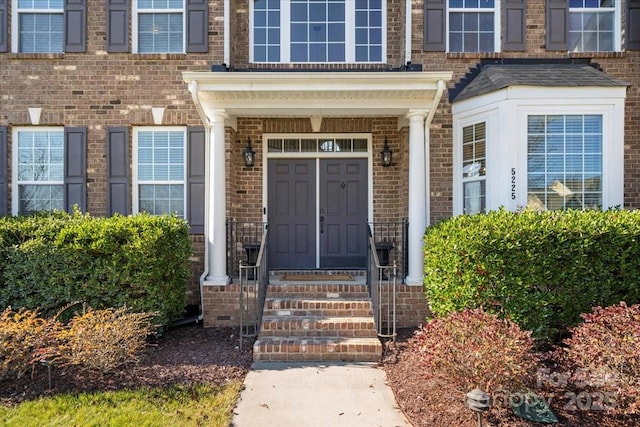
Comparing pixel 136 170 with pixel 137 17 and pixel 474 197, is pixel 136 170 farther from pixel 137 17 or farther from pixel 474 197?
pixel 474 197

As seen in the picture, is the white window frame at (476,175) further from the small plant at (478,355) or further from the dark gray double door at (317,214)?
the small plant at (478,355)

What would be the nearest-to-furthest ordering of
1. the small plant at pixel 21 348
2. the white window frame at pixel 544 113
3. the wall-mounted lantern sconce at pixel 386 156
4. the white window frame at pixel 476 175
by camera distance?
the small plant at pixel 21 348
the white window frame at pixel 544 113
the white window frame at pixel 476 175
the wall-mounted lantern sconce at pixel 386 156

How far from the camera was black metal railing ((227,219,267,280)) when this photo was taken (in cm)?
702

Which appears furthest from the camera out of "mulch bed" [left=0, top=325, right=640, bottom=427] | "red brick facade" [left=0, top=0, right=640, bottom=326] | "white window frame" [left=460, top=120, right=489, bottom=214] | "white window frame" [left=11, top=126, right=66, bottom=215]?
"white window frame" [left=11, top=126, right=66, bottom=215]

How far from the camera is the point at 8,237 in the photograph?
18.2ft

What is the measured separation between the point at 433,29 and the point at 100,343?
689 centimetres

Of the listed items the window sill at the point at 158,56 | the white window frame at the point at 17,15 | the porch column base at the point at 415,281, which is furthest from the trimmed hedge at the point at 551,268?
the white window frame at the point at 17,15

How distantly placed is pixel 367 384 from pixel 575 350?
6.97ft

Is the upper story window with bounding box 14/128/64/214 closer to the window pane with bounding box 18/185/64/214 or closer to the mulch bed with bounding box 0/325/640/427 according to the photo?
the window pane with bounding box 18/185/64/214

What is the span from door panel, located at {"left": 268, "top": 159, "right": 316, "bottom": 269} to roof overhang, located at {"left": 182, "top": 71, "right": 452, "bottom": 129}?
1.35m

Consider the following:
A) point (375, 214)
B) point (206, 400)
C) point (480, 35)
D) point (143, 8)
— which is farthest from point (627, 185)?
point (143, 8)

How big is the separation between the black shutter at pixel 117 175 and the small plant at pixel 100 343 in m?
2.78

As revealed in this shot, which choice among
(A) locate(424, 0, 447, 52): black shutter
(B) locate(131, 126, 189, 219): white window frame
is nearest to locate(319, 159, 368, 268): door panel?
(A) locate(424, 0, 447, 52): black shutter

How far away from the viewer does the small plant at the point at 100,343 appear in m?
4.32
